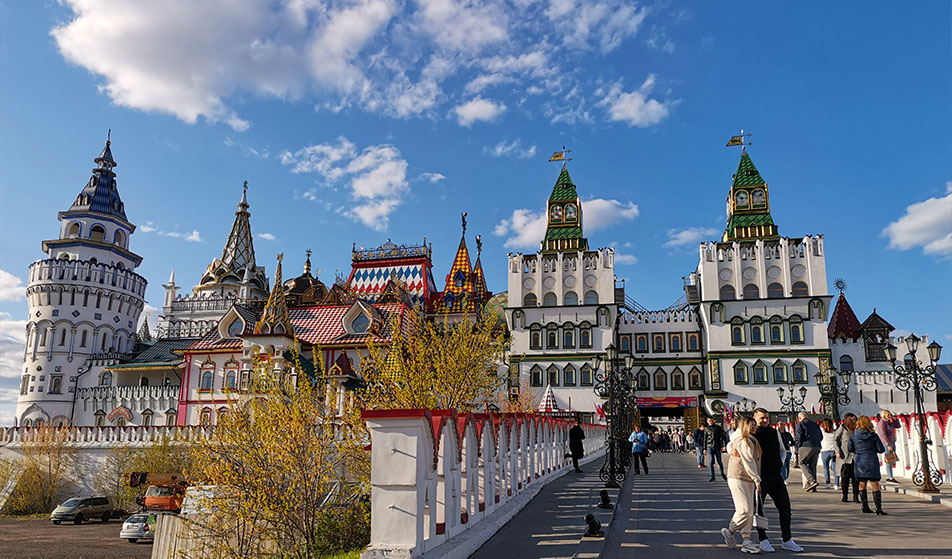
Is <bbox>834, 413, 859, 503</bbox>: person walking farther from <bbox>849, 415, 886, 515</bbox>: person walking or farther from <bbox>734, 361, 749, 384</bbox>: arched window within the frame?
<bbox>734, 361, 749, 384</bbox>: arched window

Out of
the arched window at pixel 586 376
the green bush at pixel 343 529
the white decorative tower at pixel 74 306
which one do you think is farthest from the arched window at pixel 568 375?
the green bush at pixel 343 529

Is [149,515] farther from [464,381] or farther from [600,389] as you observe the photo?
[600,389]

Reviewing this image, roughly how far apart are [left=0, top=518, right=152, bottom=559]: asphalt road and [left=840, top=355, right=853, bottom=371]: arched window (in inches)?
1738

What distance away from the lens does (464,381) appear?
21641 millimetres

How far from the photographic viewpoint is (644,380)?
159 feet

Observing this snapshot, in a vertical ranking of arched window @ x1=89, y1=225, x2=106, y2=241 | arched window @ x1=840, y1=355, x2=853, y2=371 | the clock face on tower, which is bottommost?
arched window @ x1=840, y1=355, x2=853, y2=371

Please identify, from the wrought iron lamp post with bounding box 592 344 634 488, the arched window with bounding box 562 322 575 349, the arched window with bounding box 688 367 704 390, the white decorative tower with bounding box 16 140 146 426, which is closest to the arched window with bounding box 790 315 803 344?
the arched window with bounding box 688 367 704 390

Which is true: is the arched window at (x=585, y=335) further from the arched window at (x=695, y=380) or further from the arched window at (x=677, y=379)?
the arched window at (x=695, y=380)

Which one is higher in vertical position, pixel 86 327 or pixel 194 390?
pixel 86 327

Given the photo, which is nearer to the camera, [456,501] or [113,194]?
[456,501]

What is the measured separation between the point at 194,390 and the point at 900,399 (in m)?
45.9

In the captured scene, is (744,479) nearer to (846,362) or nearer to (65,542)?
(65,542)

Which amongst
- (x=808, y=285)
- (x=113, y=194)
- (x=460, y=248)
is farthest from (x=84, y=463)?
(x=808, y=285)

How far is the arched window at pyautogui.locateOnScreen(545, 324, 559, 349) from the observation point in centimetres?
4878
